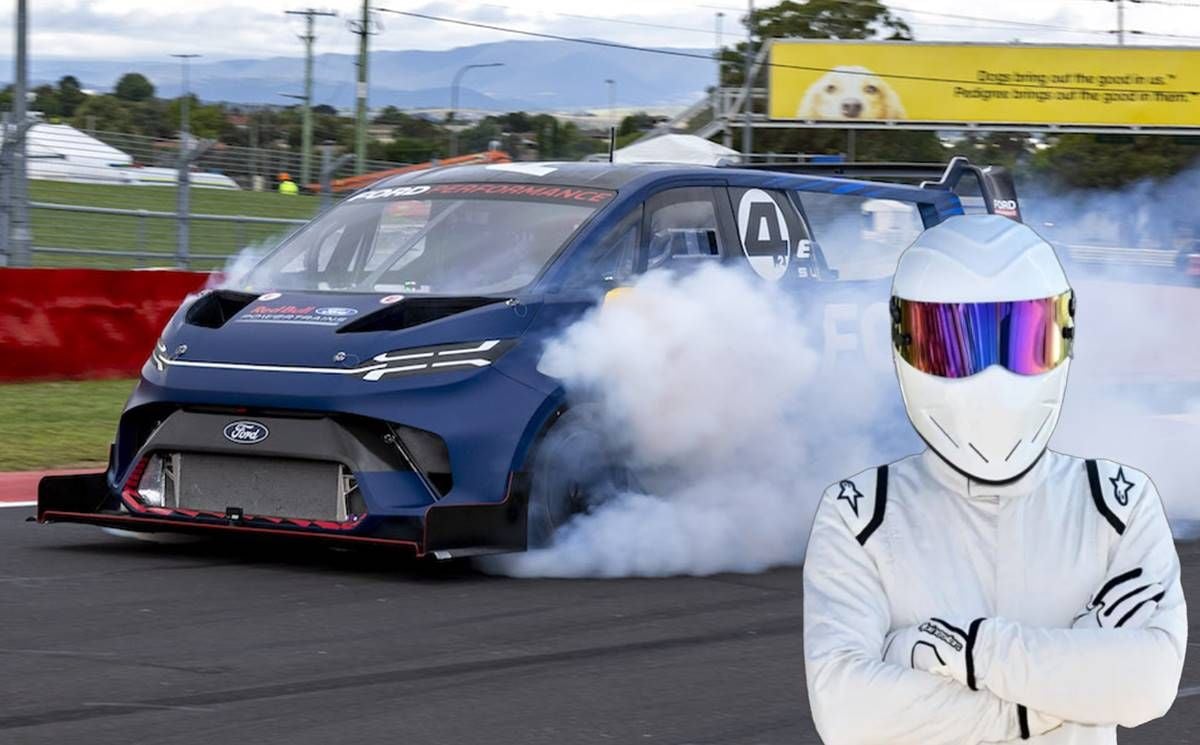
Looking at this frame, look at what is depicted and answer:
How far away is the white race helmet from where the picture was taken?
2020 millimetres

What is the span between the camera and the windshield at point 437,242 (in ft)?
26.5

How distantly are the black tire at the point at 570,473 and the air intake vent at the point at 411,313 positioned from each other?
0.59 metres

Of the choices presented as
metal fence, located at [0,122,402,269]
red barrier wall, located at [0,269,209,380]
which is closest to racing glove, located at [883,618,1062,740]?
red barrier wall, located at [0,269,209,380]

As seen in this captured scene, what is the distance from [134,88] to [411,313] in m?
55.2

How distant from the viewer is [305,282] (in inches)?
331

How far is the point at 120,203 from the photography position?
22.1 m

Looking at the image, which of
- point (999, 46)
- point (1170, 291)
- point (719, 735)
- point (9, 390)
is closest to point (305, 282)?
point (719, 735)

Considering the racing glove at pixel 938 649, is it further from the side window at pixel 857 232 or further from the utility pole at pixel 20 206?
the utility pole at pixel 20 206

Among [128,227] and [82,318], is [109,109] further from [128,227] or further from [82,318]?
[82,318]

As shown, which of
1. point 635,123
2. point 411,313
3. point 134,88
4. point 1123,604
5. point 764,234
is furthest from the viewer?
point 635,123

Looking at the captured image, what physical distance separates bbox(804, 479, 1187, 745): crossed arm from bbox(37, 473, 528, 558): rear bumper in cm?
507

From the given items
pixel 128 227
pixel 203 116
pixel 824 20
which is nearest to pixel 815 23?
pixel 824 20

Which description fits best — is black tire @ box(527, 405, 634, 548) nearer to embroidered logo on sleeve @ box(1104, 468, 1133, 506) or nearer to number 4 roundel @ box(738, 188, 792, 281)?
number 4 roundel @ box(738, 188, 792, 281)

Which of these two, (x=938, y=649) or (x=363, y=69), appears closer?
(x=938, y=649)
